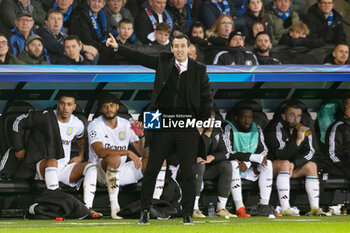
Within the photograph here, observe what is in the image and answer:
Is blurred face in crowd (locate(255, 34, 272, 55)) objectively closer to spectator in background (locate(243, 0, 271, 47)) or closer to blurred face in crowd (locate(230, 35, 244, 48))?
blurred face in crowd (locate(230, 35, 244, 48))

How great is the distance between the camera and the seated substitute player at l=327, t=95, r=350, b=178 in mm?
9867

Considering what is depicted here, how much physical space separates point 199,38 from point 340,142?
2106mm

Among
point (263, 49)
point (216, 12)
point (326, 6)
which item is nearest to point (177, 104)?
point (263, 49)

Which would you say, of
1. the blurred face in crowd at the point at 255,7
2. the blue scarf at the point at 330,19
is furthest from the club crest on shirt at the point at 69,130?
the blue scarf at the point at 330,19

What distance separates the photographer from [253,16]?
35.9ft

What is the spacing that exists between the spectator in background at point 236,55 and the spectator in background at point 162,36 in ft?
2.14

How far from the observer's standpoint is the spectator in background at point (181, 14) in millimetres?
10461

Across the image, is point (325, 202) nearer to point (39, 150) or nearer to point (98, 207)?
point (98, 207)

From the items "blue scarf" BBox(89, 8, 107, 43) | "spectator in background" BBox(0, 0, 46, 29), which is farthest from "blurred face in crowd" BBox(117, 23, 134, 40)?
"spectator in background" BBox(0, 0, 46, 29)

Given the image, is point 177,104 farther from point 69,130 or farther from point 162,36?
point 162,36

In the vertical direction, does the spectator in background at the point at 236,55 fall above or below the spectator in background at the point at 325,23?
below

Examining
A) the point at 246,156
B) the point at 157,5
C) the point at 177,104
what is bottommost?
the point at 246,156

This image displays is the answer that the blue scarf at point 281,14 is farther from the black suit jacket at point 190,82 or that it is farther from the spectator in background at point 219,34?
the black suit jacket at point 190,82

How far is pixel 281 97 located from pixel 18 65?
10.3 feet
